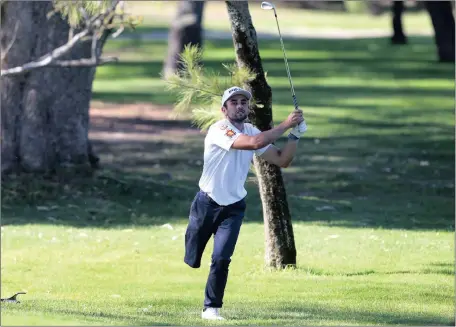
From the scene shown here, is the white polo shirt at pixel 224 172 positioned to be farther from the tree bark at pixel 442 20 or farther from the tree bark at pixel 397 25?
the tree bark at pixel 397 25

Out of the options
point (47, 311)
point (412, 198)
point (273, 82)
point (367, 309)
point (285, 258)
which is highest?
point (47, 311)

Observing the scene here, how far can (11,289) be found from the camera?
1212 cm

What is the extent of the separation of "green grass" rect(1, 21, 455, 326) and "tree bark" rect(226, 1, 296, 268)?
267 mm

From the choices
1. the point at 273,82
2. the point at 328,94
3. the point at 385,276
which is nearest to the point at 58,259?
the point at 385,276

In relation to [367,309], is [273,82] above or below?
below

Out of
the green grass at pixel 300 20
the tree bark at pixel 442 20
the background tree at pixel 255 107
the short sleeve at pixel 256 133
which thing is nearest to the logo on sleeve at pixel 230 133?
the short sleeve at pixel 256 133

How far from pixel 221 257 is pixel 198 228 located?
0.32 meters

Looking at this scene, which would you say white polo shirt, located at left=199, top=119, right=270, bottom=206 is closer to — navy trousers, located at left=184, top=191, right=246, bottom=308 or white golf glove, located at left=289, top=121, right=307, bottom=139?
navy trousers, located at left=184, top=191, right=246, bottom=308

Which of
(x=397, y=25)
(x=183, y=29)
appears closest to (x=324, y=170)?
(x=183, y=29)

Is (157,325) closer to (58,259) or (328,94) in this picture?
(58,259)

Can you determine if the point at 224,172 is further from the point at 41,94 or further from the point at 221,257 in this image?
the point at 41,94

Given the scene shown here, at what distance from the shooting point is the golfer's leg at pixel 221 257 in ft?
30.3

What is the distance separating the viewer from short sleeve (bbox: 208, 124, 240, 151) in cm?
912

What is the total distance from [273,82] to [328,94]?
288 cm
